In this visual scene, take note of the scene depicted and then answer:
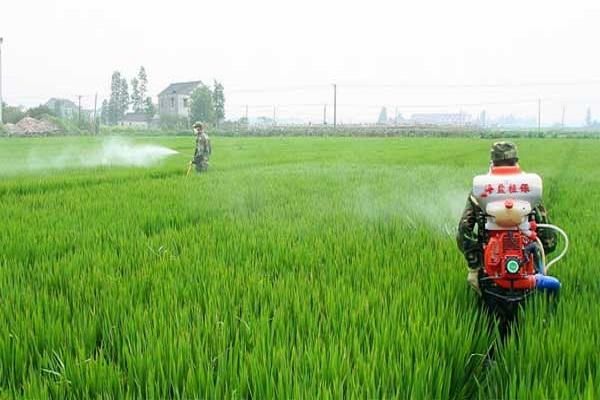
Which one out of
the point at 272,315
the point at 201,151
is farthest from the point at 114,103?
the point at 272,315

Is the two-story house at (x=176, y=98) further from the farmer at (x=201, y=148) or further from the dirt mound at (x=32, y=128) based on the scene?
the farmer at (x=201, y=148)

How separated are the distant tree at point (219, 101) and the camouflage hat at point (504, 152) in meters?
48.4

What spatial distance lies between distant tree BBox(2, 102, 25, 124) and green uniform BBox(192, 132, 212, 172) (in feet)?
146

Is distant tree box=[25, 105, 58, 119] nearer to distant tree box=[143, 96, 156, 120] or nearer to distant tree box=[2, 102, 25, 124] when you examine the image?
distant tree box=[2, 102, 25, 124]

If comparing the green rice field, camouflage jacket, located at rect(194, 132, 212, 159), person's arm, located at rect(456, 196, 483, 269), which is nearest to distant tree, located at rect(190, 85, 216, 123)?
camouflage jacket, located at rect(194, 132, 212, 159)

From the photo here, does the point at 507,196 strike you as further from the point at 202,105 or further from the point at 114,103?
the point at 114,103

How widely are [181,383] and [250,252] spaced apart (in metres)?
1.85

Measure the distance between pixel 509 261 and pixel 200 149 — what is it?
906 cm

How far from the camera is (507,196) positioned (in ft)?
6.82

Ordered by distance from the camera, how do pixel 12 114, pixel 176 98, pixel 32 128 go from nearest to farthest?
pixel 32 128 → pixel 12 114 → pixel 176 98

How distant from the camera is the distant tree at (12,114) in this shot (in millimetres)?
47094

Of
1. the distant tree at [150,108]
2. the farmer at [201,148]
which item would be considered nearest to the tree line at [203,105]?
the distant tree at [150,108]

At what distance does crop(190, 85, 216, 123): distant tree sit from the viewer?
148 ft

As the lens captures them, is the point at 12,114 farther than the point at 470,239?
Yes
